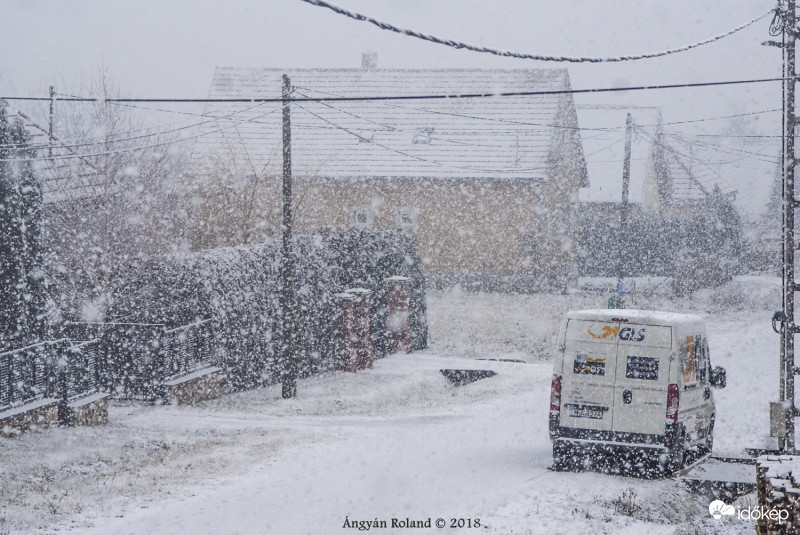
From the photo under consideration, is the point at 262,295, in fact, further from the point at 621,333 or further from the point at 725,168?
the point at 725,168

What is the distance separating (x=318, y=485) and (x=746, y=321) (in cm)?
2255

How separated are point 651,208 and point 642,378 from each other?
39.9 metres

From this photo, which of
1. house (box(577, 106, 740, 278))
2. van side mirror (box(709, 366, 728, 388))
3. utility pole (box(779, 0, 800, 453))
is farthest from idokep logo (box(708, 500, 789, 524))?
house (box(577, 106, 740, 278))

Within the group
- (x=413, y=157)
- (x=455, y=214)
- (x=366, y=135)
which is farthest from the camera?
(x=366, y=135)

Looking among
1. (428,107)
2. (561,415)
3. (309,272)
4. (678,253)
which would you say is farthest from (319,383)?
(678,253)

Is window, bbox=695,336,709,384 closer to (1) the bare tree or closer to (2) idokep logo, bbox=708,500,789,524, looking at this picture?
(2) idokep logo, bbox=708,500,789,524

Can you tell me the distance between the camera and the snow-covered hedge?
15.4m

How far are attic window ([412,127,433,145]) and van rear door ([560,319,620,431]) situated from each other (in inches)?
1175

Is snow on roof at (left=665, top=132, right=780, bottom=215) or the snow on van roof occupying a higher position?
snow on roof at (left=665, top=132, right=780, bottom=215)

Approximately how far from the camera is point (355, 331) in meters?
19.3

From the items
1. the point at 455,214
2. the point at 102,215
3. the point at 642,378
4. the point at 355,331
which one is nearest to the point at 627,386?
the point at 642,378

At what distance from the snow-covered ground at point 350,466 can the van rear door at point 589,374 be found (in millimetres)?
763

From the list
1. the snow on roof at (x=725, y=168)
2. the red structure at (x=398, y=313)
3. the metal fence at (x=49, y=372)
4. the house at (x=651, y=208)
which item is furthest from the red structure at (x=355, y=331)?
the snow on roof at (x=725, y=168)

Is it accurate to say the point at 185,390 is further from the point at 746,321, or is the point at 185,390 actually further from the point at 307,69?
the point at 307,69
